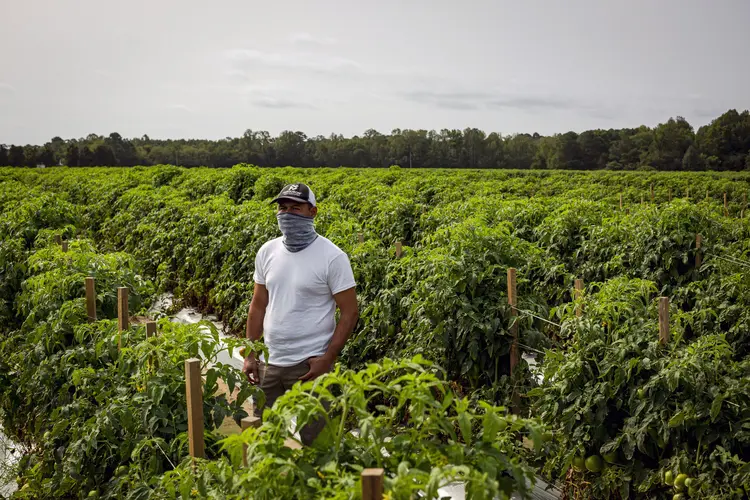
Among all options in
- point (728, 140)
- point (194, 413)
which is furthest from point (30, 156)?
point (194, 413)

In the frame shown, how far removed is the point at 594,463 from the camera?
3631mm

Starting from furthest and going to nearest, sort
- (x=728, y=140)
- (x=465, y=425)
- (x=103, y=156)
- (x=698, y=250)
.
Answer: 1. (x=103, y=156)
2. (x=728, y=140)
3. (x=698, y=250)
4. (x=465, y=425)

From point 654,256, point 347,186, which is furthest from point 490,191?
point 654,256

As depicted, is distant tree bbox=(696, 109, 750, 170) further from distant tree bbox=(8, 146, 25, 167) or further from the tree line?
distant tree bbox=(8, 146, 25, 167)

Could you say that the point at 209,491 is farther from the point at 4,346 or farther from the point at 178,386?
the point at 4,346

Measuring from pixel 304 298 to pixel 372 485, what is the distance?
1990mm

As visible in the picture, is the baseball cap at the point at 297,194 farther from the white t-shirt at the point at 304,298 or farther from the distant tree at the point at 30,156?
the distant tree at the point at 30,156

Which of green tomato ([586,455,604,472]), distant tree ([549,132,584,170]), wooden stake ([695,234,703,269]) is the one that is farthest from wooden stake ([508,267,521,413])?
distant tree ([549,132,584,170])

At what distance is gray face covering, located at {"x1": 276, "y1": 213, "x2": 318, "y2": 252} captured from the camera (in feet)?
11.2

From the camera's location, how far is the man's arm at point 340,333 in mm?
3457

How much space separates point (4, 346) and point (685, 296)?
608 cm

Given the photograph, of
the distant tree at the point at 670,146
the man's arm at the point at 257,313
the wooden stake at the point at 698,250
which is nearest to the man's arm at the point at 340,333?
the man's arm at the point at 257,313

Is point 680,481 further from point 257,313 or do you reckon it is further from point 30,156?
point 30,156

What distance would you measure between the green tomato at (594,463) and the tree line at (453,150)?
57.6 meters
